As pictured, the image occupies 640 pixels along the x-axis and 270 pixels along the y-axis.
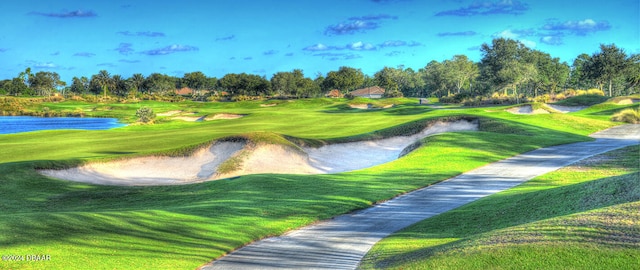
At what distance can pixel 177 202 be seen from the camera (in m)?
18.5

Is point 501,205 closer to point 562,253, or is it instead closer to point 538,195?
point 538,195

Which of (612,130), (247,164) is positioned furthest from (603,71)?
(247,164)

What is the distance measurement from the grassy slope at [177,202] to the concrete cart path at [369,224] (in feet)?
1.99

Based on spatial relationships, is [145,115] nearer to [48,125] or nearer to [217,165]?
[48,125]

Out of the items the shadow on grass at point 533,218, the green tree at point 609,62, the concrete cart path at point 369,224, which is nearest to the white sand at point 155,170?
the concrete cart path at point 369,224

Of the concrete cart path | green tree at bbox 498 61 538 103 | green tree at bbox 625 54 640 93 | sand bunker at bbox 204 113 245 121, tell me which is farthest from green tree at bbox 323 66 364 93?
the concrete cart path

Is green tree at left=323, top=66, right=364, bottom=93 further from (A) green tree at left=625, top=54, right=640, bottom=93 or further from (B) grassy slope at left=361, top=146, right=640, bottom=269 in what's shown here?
(B) grassy slope at left=361, top=146, right=640, bottom=269

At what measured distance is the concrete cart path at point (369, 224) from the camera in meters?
11.1

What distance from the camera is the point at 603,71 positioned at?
331 feet

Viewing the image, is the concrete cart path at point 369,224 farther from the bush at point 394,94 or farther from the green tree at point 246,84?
the green tree at point 246,84

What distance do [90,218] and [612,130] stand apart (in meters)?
42.5

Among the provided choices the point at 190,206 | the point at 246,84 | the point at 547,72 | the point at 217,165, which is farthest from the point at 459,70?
the point at 190,206

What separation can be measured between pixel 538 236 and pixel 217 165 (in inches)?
856

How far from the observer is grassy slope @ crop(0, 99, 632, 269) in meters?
10.9
